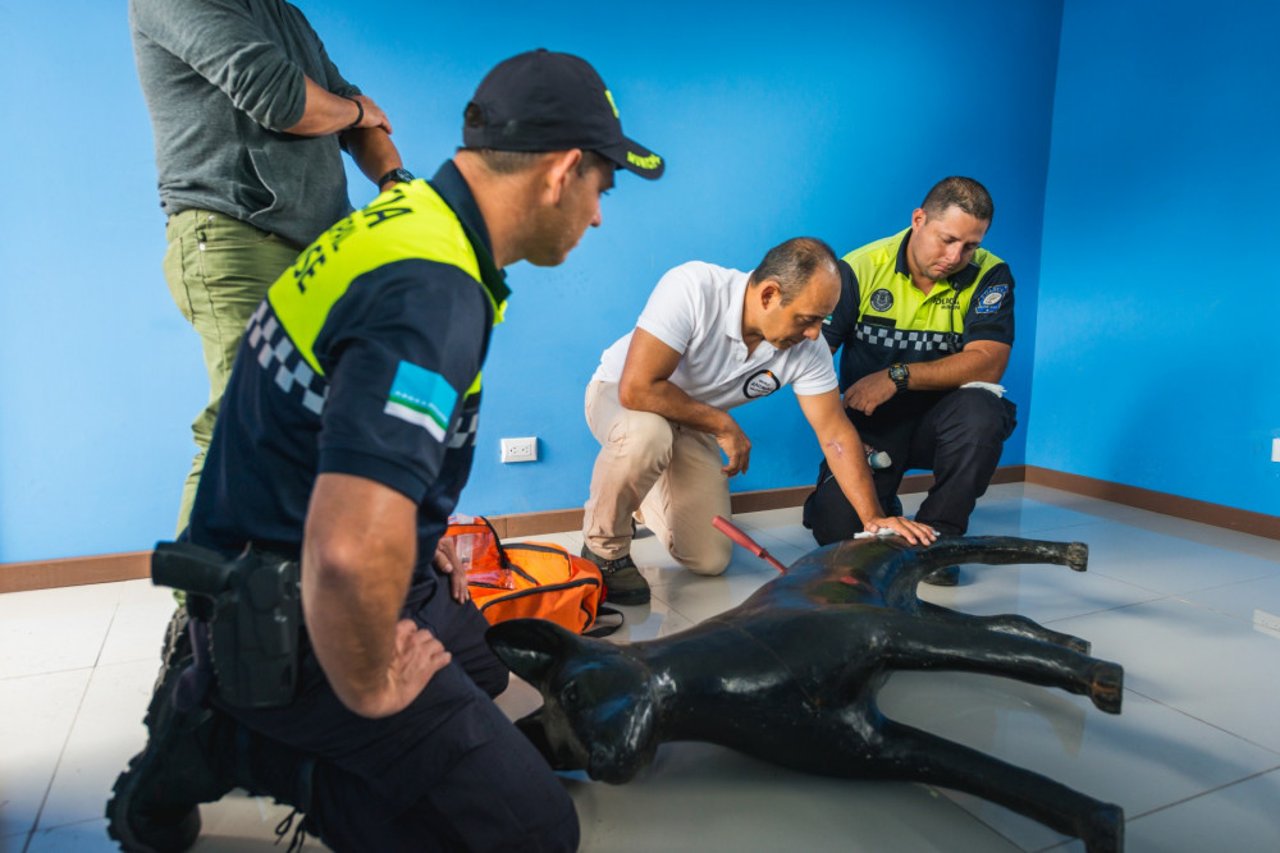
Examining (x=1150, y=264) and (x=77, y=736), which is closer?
(x=77, y=736)

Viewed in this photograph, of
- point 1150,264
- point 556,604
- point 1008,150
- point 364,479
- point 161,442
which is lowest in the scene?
point 556,604

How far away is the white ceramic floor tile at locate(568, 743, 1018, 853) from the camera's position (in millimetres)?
1130

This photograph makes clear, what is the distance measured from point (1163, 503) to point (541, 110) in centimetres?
308

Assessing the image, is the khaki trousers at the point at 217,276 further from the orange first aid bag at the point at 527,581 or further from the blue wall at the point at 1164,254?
the blue wall at the point at 1164,254

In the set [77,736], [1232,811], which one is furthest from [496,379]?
[1232,811]

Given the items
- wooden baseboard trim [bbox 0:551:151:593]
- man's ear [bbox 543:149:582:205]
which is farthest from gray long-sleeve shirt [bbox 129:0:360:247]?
wooden baseboard trim [bbox 0:551:151:593]

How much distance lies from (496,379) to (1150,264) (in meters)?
2.52

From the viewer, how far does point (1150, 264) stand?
3127mm

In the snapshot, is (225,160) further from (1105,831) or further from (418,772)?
(1105,831)

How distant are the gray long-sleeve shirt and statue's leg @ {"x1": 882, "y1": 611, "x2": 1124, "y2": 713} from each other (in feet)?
4.26

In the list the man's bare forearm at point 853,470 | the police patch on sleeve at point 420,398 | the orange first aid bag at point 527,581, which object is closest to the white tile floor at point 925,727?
the orange first aid bag at point 527,581

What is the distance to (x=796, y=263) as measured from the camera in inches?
75.6

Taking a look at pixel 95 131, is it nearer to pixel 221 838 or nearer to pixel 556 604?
pixel 556 604

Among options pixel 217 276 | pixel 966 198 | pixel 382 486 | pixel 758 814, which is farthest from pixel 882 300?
pixel 382 486
